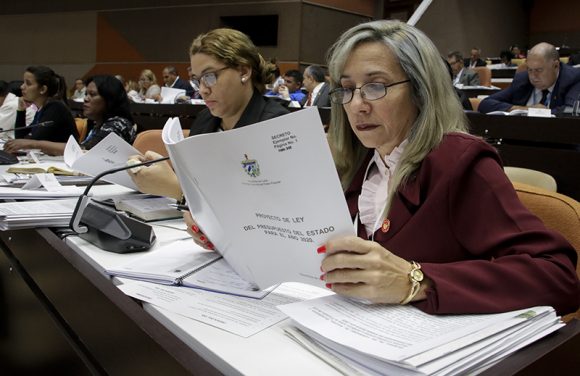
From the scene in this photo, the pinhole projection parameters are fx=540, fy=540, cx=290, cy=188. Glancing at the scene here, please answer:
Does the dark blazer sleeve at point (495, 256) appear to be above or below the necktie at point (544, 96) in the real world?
below

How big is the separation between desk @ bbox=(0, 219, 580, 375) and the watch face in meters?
0.17

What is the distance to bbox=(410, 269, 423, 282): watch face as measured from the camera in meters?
0.83

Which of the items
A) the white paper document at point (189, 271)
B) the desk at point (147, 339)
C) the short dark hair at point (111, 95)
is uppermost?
the short dark hair at point (111, 95)

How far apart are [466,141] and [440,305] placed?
13.9 inches

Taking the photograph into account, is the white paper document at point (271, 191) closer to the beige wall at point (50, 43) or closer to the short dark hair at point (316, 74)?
the short dark hair at point (316, 74)

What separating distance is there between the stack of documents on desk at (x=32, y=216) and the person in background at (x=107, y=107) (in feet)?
5.41

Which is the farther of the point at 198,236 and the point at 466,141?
the point at 198,236

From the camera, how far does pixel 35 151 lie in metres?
3.41

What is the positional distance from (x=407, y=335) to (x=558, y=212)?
57 centimetres

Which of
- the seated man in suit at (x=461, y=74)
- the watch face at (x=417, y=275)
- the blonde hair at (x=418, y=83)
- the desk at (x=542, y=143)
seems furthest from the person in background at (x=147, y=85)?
the watch face at (x=417, y=275)

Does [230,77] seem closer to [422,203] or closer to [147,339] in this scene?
[422,203]

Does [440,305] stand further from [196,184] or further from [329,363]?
[196,184]

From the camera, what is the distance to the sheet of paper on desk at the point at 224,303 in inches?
32.5

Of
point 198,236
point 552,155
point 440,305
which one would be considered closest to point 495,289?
point 440,305
